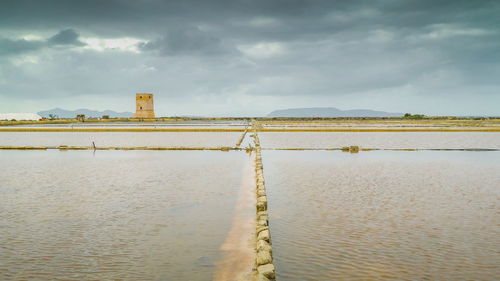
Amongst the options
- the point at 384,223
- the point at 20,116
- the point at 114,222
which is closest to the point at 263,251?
the point at 384,223

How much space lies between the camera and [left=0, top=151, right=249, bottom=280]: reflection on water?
18.2ft

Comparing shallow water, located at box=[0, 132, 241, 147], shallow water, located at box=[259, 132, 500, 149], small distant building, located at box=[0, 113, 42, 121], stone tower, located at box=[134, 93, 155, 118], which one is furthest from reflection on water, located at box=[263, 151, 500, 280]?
small distant building, located at box=[0, 113, 42, 121]

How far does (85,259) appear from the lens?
584 centimetres

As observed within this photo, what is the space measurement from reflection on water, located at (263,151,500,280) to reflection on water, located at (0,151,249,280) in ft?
4.76

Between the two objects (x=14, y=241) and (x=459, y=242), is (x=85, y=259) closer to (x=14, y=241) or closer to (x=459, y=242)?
(x=14, y=241)

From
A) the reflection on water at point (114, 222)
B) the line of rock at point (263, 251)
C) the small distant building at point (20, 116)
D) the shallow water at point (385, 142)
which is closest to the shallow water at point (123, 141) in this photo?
the shallow water at point (385, 142)

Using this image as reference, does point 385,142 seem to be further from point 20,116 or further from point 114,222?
point 20,116

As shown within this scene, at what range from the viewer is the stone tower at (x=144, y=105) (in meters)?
103

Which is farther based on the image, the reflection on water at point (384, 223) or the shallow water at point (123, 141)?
the shallow water at point (123, 141)

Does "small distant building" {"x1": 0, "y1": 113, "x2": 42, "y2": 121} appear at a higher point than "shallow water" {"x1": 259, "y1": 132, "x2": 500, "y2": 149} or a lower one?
higher

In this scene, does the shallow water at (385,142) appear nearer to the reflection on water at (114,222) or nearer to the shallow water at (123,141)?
the shallow water at (123,141)

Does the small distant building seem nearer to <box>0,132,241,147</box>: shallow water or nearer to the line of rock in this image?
<box>0,132,241,147</box>: shallow water

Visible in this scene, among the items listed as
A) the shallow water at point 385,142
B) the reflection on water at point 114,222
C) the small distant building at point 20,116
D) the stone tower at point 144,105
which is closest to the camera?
the reflection on water at point 114,222

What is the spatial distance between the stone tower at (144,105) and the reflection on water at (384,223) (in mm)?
93247
